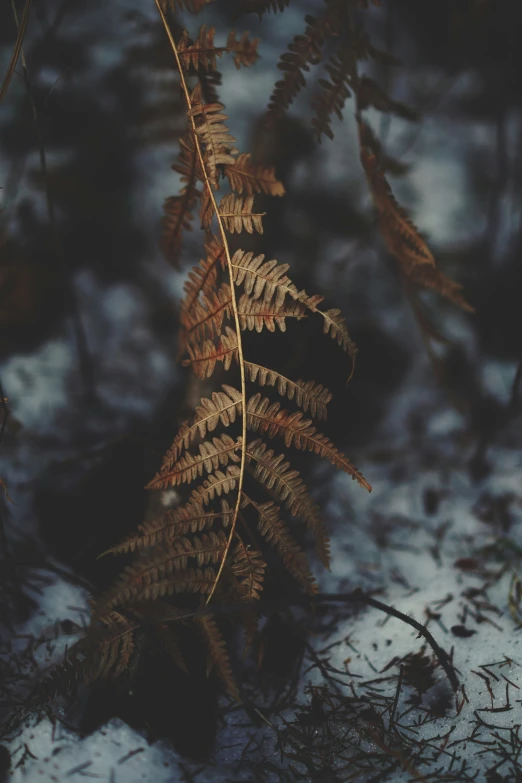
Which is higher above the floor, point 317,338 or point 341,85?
point 317,338

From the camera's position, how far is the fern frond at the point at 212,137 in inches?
53.6

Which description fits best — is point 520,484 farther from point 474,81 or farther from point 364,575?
point 474,81

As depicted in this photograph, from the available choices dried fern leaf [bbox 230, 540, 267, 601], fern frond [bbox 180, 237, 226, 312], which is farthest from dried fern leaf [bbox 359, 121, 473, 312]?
dried fern leaf [bbox 230, 540, 267, 601]

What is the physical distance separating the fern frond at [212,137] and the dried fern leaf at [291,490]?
2.26 feet

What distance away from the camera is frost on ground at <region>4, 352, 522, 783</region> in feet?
4.42

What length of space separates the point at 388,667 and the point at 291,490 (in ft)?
2.46

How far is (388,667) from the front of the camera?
5.44 feet

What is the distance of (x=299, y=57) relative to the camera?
134 centimetres

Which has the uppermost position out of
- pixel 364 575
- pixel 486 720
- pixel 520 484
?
pixel 520 484

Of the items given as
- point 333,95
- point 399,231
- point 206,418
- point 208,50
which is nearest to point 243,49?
point 208,50

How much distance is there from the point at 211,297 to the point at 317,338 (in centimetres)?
145

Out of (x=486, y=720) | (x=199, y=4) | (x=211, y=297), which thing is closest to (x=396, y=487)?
(x=486, y=720)

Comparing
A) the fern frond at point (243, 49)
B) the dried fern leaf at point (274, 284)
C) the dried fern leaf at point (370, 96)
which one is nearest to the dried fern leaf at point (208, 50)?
the fern frond at point (243, 49)

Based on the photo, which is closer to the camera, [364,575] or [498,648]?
[498,648]
